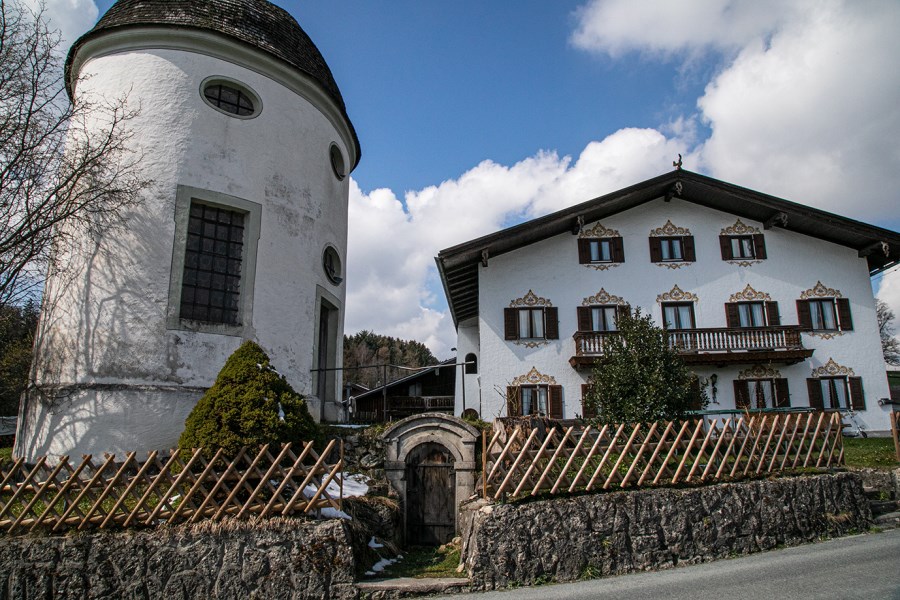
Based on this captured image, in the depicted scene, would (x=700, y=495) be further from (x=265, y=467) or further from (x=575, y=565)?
(x=265, y=467)

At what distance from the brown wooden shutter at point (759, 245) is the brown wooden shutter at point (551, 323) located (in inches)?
326

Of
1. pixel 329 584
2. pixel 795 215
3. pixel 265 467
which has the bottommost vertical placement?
pixel 329 584

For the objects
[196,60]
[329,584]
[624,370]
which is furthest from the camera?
[624,370]

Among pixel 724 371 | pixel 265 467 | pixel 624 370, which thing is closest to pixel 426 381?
pixel 724 371

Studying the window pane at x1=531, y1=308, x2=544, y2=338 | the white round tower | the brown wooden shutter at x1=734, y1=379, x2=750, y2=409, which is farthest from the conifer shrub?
the brown wooden shutter at x1=734, y1=379, x2=750, y2=409

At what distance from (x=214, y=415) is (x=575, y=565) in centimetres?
610

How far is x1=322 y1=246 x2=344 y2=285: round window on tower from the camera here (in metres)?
16.8

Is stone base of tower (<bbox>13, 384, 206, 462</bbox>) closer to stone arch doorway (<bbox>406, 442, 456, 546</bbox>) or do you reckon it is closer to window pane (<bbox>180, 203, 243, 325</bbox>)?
window pane (<bbox>180, 203, 243, 325</bbox>)

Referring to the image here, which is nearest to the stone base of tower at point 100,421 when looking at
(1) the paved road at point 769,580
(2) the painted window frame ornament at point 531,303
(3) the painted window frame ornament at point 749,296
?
(1) the paved road at point 769,580

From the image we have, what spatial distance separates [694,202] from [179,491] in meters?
22.4

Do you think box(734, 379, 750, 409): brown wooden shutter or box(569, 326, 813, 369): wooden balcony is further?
box(734, 379, 750, 409): brown wooden shutter

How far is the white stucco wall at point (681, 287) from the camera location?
78.0ft

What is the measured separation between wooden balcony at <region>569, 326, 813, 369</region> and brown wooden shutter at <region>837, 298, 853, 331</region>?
7.63 ft

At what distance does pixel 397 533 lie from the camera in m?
13.2
